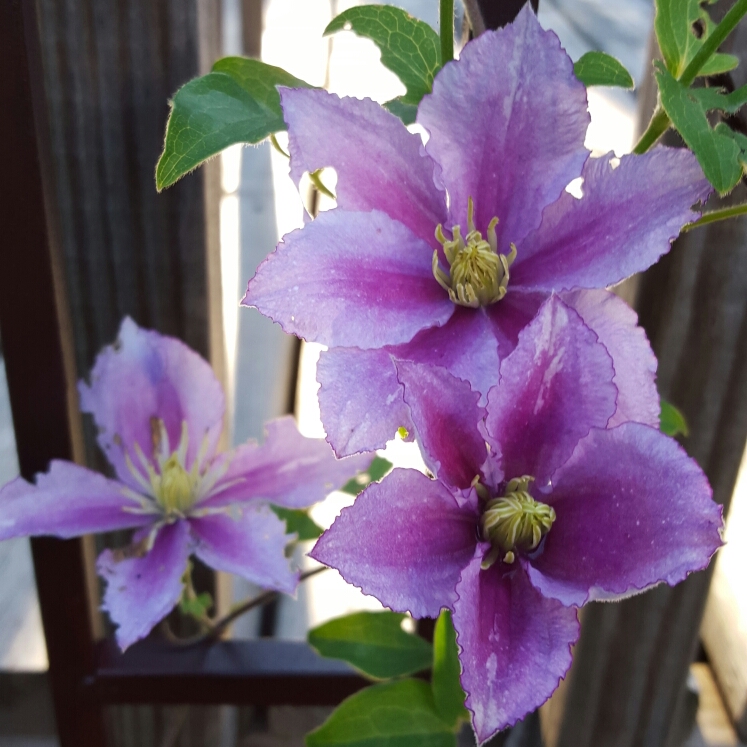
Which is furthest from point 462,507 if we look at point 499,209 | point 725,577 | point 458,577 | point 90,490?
point 725,577

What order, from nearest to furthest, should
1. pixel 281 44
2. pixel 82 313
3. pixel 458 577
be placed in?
pixel 458 577 < pixel 82 313 < pixel 281 44

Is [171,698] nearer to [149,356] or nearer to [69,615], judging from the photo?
[69,615]

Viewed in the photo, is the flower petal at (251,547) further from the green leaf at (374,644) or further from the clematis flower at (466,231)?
the clematis flower at (466,231)

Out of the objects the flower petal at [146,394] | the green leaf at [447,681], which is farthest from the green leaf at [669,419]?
the flower petal at [146,394]

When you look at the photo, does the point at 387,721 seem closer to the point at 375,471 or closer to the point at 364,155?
the point at 375,471

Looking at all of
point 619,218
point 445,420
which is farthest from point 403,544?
point 619,218

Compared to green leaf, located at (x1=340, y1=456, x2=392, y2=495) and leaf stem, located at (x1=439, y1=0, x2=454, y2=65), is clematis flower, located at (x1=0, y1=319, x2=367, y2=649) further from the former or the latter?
leaf stem, located at (x1=439, y1=0, x2=454, y2=65)

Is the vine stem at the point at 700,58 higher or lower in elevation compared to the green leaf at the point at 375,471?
higher
